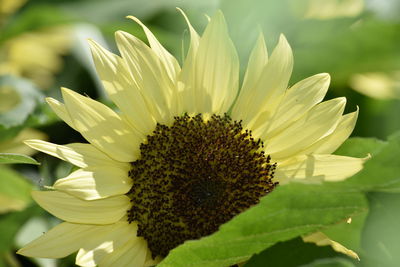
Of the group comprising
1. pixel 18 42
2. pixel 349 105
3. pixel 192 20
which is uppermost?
pixel 192 20

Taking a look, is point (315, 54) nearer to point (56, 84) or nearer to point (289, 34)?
point (289, 34)

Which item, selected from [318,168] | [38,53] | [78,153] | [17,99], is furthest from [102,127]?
A: [38,53]

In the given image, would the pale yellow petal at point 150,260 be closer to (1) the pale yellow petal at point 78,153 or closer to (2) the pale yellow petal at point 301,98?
(1) the pale yellow petal at point 78,153

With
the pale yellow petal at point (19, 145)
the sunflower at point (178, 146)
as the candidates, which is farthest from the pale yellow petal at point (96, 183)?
the pale yellow petal at point (19, 145)

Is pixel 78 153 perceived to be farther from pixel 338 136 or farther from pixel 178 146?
pixel 338 136

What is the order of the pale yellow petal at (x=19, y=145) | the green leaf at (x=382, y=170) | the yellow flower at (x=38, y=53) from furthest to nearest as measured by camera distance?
the yellow flower at (x=38, y=53) < the pale yellow petal at (x=19, y=145) < the green leaf at (x=382, y=170)

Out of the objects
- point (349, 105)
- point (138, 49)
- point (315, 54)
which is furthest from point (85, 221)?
point (349, 105)

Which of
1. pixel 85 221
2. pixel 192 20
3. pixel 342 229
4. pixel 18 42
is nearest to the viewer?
pixel 342 229
